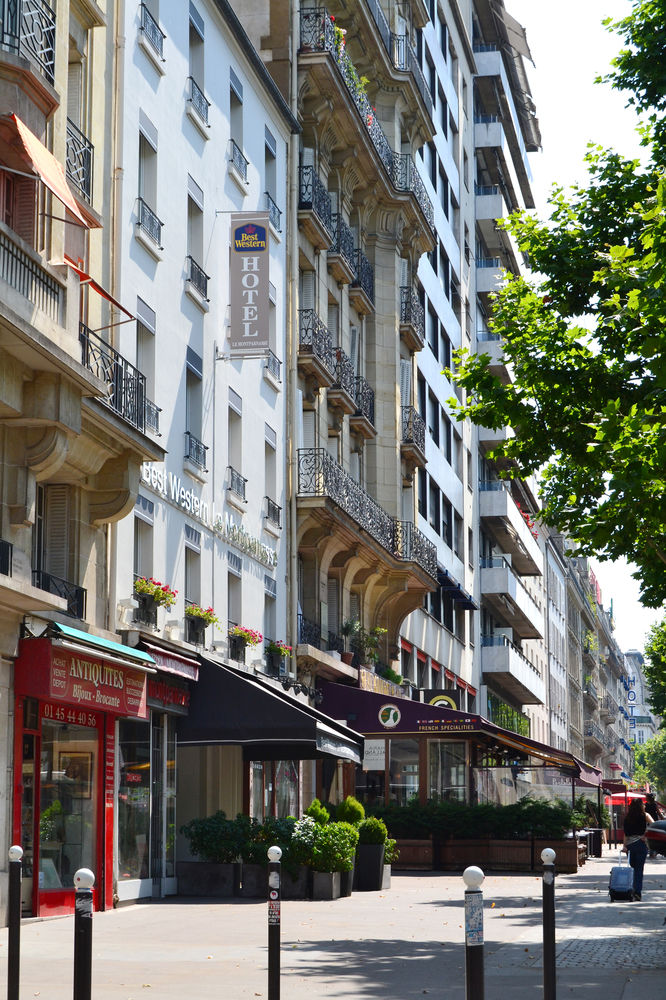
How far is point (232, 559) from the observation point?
2708 centimetres

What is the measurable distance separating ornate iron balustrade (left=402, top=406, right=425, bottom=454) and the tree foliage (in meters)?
20.4

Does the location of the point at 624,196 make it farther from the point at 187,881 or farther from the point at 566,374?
the point at 187,881

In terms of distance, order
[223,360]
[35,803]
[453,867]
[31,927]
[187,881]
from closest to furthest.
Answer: [31,927] < [35,803] < [187,881] < [223,360] < [453,867]

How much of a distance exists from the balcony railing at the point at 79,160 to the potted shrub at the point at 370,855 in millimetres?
10654

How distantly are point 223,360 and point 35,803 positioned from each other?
10.9 m

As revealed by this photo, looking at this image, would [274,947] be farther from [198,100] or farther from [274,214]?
[274,214]

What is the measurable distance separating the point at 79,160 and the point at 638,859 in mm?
13659

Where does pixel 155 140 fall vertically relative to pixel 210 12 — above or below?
below

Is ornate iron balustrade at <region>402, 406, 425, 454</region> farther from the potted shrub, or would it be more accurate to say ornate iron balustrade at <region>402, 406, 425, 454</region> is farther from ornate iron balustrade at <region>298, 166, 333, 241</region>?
the potted shrub

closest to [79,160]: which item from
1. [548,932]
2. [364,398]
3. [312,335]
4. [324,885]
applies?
[324,885]

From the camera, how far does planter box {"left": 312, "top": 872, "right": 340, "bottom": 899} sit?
21578 mm

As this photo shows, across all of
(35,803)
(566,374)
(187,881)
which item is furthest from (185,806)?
(566,374)

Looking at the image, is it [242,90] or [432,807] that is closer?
[242,90]

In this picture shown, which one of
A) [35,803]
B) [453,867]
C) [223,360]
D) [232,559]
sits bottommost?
[453,867]
